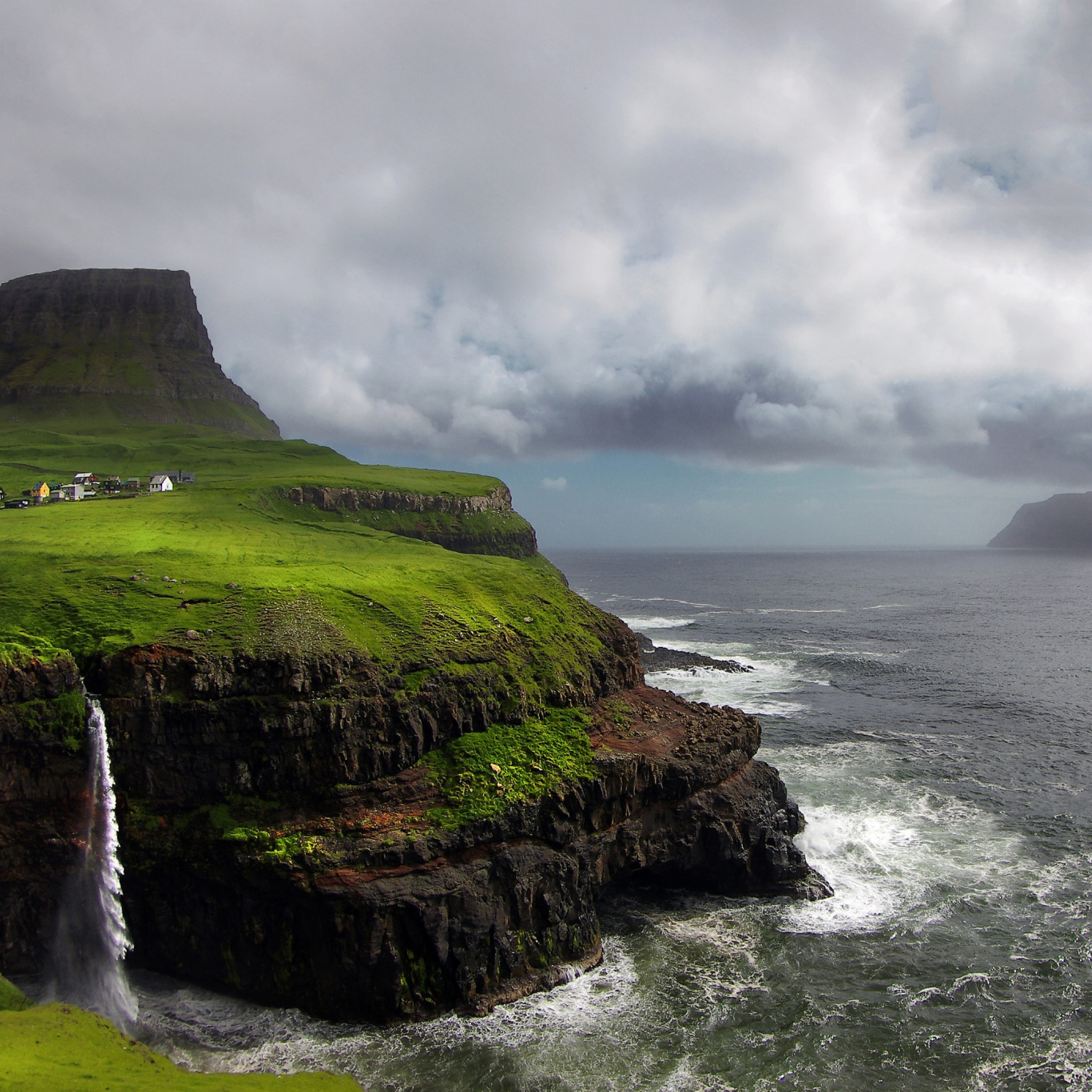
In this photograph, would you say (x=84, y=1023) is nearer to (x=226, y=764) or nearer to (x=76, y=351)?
(x=226, y=764)

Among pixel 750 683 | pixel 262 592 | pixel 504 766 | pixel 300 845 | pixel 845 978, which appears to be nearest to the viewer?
pixel 300 845

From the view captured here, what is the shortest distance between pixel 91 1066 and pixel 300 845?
1005 centimetres

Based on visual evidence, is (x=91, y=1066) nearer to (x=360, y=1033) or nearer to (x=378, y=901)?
(x=360, y=1033)

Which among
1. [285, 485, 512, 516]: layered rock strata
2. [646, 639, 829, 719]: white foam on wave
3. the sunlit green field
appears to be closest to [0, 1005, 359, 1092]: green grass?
the sunlit green field

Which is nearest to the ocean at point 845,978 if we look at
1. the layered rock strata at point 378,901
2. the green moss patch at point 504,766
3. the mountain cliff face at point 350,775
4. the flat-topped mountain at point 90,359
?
the layered rock strata at point 378,901

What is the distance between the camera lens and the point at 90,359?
186125 mm

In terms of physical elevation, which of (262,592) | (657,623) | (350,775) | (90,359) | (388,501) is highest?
(90,359)

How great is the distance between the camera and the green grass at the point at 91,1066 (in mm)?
23078

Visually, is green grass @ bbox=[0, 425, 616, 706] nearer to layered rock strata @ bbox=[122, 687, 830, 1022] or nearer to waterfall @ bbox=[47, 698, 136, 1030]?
waterfall @ bbox=[47, 698, 136, 1030]

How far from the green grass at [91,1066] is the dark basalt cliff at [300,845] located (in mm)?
5192

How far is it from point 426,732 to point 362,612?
849cm

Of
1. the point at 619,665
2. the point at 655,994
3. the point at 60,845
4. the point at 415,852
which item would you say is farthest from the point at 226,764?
the point at 619,665

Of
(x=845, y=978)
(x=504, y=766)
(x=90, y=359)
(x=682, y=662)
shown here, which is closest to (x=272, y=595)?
(x=504, y=766)

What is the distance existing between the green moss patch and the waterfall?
14.3 meters
